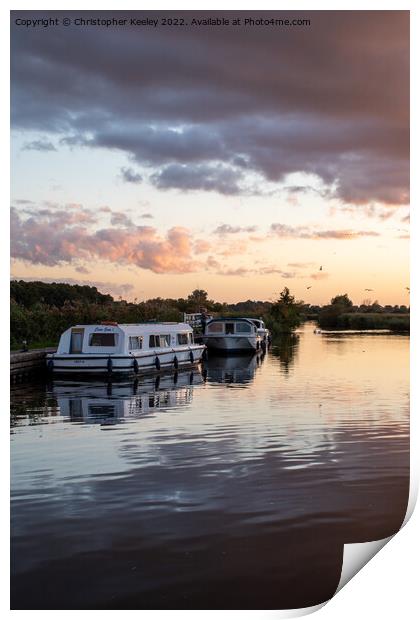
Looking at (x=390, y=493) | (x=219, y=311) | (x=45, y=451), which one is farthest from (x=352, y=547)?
(x=219, y=311)

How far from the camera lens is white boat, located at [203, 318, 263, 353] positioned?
118 feet

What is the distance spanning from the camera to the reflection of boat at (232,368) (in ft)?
83.2

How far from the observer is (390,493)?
963 cm

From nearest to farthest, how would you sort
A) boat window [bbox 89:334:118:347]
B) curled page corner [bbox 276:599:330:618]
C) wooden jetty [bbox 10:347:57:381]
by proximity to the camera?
curled page corner [bbox 276:599:330:618] → wooden jetty [bbox 10:347:57:381] → boat window [bbox 89:334:118:347]

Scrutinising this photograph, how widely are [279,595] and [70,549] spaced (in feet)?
6.69

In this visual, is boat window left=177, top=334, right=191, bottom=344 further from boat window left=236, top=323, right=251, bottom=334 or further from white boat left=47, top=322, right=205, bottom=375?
boat window left=236, top=323, right=251, bottom=334

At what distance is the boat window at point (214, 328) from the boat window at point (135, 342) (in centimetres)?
1160

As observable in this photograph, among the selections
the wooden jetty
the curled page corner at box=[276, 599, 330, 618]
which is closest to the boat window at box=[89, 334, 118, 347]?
the wooden jetty

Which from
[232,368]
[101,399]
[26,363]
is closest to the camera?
[101,399]

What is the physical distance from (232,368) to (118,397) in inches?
427

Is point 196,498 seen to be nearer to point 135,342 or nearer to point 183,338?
point 135,342

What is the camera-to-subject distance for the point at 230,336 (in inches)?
1425

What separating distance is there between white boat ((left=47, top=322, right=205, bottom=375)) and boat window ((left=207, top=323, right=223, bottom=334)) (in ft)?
32.1

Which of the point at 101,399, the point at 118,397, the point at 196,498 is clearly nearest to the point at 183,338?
the point at 118,397
